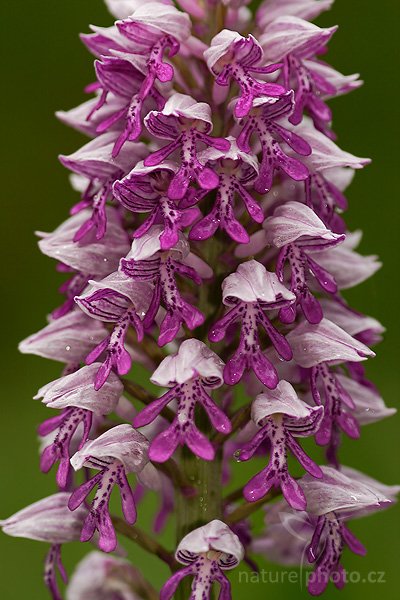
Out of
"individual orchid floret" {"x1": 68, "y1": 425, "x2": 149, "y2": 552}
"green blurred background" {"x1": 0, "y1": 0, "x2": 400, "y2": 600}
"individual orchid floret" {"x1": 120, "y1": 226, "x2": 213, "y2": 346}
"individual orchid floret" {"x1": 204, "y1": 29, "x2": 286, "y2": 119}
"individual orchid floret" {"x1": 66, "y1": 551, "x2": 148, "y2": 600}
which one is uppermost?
Result: "individual orchid floret" {"x1": 204, "y1": 29, "x2": 286, "y2": 119}

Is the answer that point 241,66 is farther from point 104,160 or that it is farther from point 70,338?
point 70,338

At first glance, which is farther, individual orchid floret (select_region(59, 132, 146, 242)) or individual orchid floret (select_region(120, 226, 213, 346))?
individual orchid floret (select_region(59, 132, 146, 242))

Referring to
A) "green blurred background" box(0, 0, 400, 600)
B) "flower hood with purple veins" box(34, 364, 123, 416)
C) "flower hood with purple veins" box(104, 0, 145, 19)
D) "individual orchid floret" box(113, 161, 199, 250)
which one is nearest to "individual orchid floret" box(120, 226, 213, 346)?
"individual orchid floret" box(113, 161, 199, 250)

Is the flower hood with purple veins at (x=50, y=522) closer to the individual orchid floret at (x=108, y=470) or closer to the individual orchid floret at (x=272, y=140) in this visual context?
the individual orchid floret at (x=108, y=470)

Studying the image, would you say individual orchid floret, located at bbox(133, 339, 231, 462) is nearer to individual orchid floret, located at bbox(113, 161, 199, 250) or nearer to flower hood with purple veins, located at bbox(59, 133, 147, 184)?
individual orchid floret, located at bbox(113, 161, 199, 250)

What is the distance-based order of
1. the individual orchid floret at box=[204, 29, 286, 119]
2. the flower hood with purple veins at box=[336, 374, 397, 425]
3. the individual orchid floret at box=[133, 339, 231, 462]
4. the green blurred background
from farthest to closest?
1. the green blurred background
2. the flower hood with purple veins at box=[336, 374, 397, 425]
3. the individual orchid floret at box=[204, 29, 286, 119]
4. the individual orchid floret at box=[133, 339, 231, 462]

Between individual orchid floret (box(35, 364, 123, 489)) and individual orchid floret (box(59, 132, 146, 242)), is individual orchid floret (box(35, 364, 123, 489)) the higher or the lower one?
the lower one

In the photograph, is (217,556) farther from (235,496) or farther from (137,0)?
(137,0)
